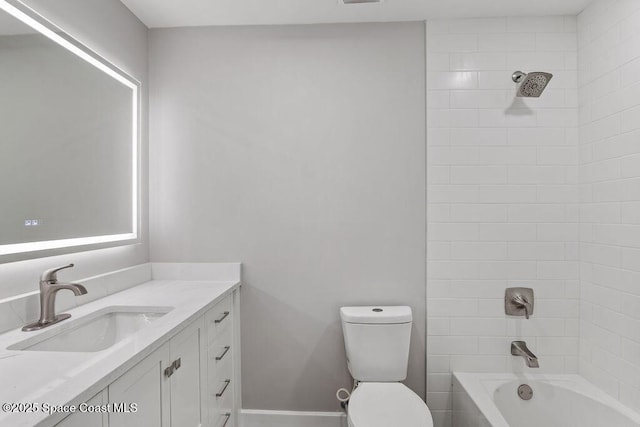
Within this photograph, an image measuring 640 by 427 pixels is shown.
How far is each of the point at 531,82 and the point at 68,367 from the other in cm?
235

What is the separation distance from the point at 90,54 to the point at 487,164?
217 cm

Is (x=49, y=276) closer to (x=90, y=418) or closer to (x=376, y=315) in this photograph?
(x=90, y=418)

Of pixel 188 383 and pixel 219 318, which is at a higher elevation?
pixel 219 318

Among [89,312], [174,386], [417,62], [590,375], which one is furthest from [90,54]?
[590,375]

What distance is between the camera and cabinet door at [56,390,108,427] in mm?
715

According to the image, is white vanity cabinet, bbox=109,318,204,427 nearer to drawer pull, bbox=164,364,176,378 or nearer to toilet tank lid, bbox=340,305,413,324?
drawer pull, bbox=164,364,176,378

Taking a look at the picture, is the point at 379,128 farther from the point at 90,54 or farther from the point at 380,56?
the point at 90,54

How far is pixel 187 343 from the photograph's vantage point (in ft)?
4.27

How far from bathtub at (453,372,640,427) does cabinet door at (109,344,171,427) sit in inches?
56.9

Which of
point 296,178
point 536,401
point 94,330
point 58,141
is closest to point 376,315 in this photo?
point 296,178

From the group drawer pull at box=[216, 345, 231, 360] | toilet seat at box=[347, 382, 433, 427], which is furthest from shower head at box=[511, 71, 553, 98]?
drawer pull at box=[216, 345, 231, 360]

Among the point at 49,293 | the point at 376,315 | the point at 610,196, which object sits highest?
the point at 610,196

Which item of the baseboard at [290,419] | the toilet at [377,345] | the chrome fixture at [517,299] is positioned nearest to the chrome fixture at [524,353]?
the chrome fixture at [517,299]

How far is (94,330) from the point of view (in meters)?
1.33
